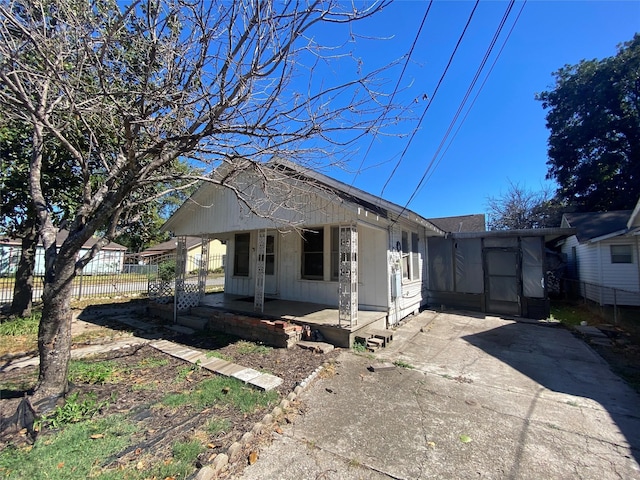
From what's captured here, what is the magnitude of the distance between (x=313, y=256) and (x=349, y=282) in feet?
9.21

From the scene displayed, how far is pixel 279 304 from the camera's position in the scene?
833 cm

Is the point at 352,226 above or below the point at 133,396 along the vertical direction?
above

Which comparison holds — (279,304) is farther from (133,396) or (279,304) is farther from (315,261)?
(133,396)

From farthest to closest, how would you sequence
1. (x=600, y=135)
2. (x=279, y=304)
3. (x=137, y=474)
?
(x=600, y=135) → (x=279, y=304) → (x=137, y=474)

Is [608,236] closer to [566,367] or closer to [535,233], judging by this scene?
[535,233]

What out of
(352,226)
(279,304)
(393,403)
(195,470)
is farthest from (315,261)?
(195,470)

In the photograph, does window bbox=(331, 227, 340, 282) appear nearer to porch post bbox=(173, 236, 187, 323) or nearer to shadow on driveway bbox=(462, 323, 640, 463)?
shadow on driveway bbox=(462, 323, 640, 463)

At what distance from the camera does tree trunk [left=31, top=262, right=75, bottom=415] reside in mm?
3221

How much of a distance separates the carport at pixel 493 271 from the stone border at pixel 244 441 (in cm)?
813

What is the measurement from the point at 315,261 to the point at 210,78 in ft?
20.0

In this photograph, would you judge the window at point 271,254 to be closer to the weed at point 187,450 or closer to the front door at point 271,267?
the front door at point 271,267

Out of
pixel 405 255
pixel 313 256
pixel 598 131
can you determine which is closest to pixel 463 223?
pixel 405 255

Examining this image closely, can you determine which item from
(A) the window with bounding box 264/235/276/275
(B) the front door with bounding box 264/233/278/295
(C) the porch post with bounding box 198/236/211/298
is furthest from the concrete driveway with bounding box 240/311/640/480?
(C) the porch post with bounding box 198/236/211/298

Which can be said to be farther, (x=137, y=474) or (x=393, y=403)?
(x=393, y=403)
